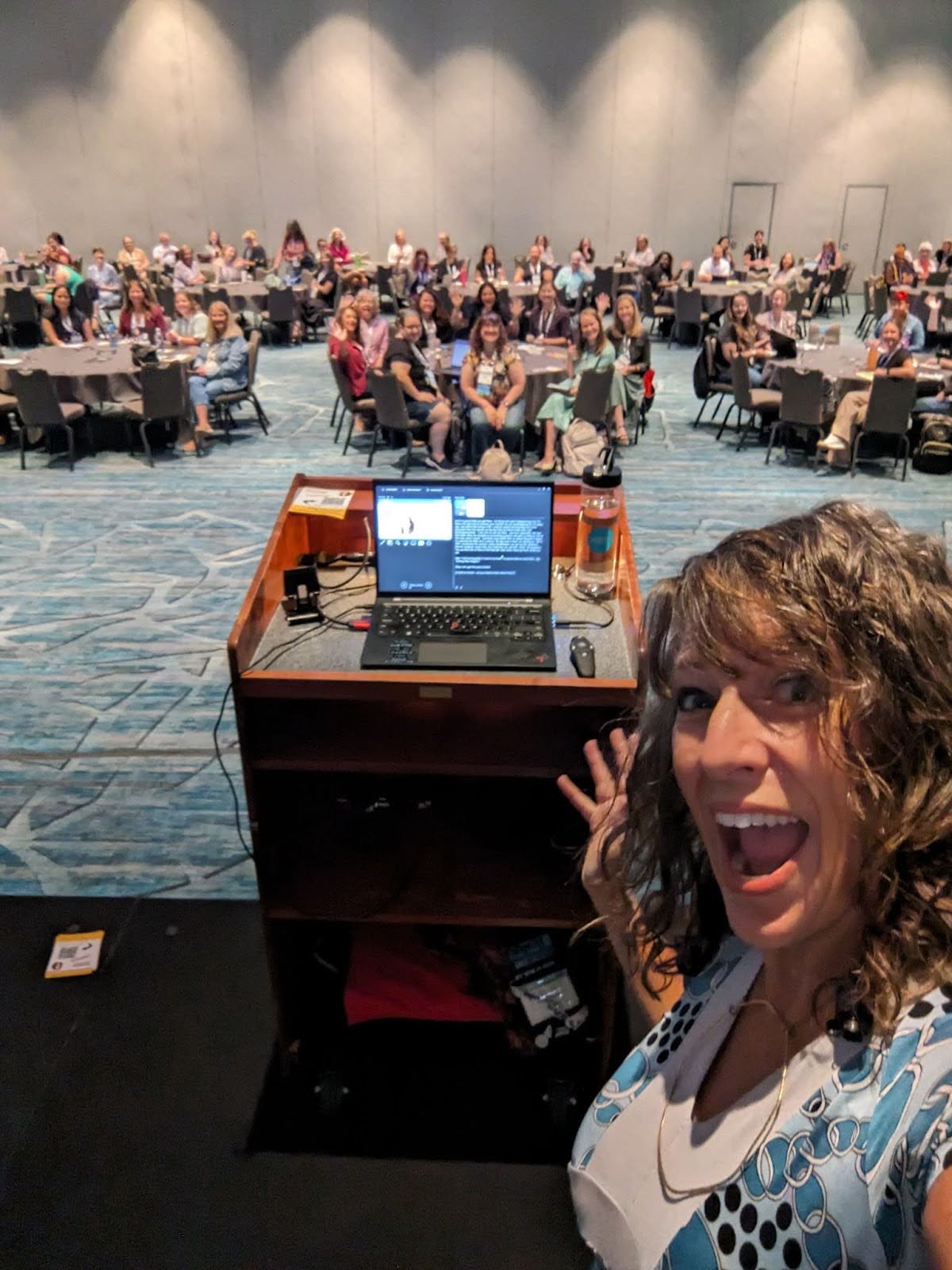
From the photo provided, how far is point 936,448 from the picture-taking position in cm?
762

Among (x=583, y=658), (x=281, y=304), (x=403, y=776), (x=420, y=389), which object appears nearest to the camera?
(x=583, y=658)

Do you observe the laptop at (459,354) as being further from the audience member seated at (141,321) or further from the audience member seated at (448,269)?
the audience member seated at (448,269)

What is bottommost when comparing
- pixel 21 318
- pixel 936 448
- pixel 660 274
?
pixel 936 448

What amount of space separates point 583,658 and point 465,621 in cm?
36

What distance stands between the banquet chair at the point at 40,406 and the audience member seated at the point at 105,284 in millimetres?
7715

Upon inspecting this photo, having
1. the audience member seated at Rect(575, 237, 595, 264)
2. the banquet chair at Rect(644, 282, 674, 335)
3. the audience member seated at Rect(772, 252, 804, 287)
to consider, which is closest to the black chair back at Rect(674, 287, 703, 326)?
the banquet chair at Rect(644, 282, 674, 335)

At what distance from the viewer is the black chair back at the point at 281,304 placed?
12703 mm

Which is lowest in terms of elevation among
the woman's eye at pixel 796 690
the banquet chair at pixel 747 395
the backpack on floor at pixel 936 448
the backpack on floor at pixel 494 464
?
the backpack on floor at pixel 936 448

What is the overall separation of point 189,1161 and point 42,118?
66.1ft

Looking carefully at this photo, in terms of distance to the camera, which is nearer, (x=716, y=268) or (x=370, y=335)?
(x=370, y=335)

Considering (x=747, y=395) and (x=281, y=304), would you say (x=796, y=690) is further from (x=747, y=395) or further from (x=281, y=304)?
(x=281, y=304)

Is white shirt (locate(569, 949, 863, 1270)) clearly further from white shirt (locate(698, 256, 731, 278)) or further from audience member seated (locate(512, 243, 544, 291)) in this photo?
white shirt (locate(698, 256, 731, 278))

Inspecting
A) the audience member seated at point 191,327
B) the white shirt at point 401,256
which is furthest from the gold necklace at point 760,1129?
the white shirt at point 401,256

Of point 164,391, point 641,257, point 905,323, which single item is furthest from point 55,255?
point 905,323
